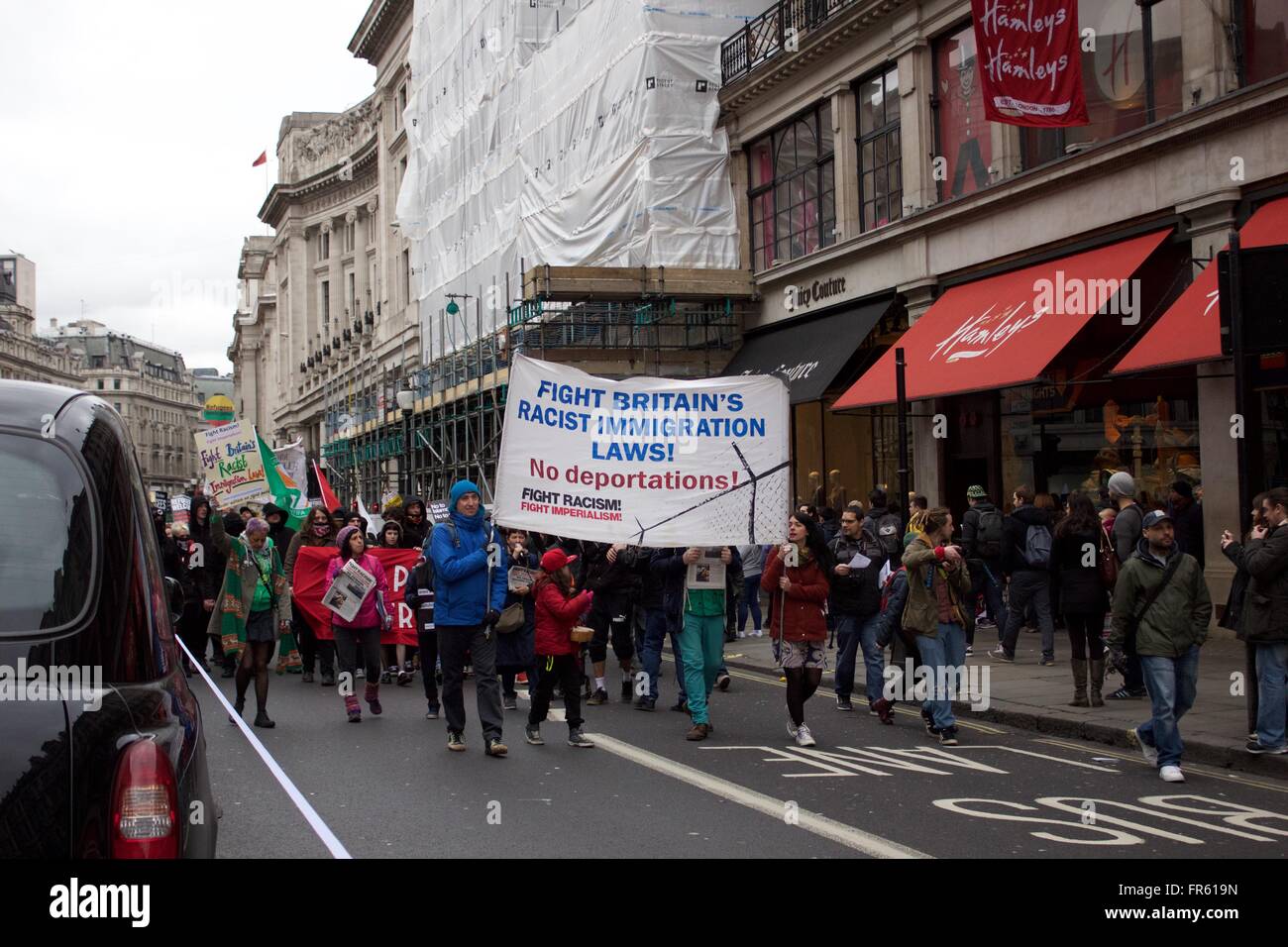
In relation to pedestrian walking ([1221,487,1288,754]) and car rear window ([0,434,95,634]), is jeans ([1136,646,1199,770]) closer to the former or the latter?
pedestrian walking ([1221,487,1288,754])

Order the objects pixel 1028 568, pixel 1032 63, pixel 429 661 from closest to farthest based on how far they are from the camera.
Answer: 1. pixel 429 661
2. pixel 1028 568
3. pixel 1032 63

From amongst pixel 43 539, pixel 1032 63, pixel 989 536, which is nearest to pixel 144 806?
pixel 43 539

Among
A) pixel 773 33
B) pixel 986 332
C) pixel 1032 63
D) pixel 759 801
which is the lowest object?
pixel 759 801

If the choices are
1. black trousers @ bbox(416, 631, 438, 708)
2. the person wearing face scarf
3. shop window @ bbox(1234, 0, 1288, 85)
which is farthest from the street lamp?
shop window @ bbox(1234, 0, 1288, 85)

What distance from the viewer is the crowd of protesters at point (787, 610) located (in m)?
9.35

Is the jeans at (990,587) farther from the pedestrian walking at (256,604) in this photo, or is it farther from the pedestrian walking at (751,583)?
the pedestrian walking at (256,604)

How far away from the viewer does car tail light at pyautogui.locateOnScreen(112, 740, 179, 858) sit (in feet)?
11.2

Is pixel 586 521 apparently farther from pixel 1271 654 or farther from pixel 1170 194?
pixel 1170 194

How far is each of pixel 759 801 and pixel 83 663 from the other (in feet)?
17.1

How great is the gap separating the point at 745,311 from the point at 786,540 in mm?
17841

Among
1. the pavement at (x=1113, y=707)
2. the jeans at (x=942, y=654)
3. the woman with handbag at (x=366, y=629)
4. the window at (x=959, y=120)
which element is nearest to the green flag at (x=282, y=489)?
the woman with handbag at (x=366, y=629)

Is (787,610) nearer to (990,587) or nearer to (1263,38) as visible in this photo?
(990,587)

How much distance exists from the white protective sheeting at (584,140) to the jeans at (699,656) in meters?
17.1

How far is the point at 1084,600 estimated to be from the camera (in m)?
11.9
